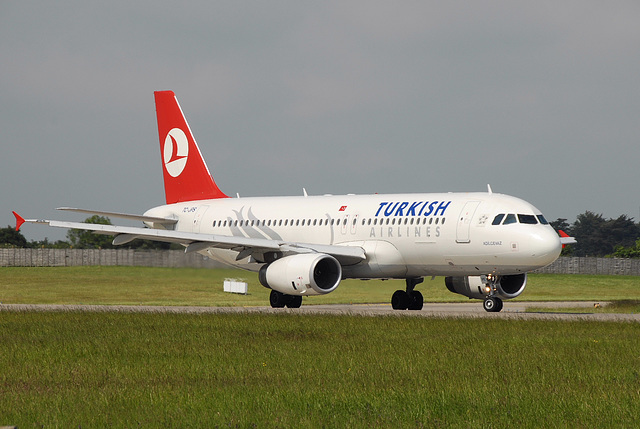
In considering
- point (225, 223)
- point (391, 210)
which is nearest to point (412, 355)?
point (391, 210)

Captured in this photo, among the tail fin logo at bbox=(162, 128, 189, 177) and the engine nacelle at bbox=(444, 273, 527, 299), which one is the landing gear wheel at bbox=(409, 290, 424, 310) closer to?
the engine nacelle at bbox=(444, 273, 527, 299)

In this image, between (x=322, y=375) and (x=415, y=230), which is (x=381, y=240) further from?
(x=322, y=375)

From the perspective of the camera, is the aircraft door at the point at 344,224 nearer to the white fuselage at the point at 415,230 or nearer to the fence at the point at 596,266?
the white fuselage at the point at 415,230

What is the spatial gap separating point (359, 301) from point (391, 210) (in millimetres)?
12075

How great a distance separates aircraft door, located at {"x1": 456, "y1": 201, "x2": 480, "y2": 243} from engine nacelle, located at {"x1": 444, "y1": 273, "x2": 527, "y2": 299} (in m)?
2.10

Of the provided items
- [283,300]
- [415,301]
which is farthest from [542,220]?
[283,300]

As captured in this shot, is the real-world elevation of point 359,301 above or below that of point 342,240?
below

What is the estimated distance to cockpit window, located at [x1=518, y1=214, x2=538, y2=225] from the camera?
28.5 metres

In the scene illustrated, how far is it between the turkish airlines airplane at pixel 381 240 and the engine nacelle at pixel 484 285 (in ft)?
0.12

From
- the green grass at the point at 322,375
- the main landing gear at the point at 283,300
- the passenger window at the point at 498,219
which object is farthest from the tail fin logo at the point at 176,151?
the green grass at the point at 322,375

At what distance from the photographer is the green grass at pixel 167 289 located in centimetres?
3894

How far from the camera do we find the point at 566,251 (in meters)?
102

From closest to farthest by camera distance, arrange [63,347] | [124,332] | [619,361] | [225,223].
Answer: [619,361], [63,347], [124,332], [225,223]

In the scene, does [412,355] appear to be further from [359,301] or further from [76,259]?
[76,259]
